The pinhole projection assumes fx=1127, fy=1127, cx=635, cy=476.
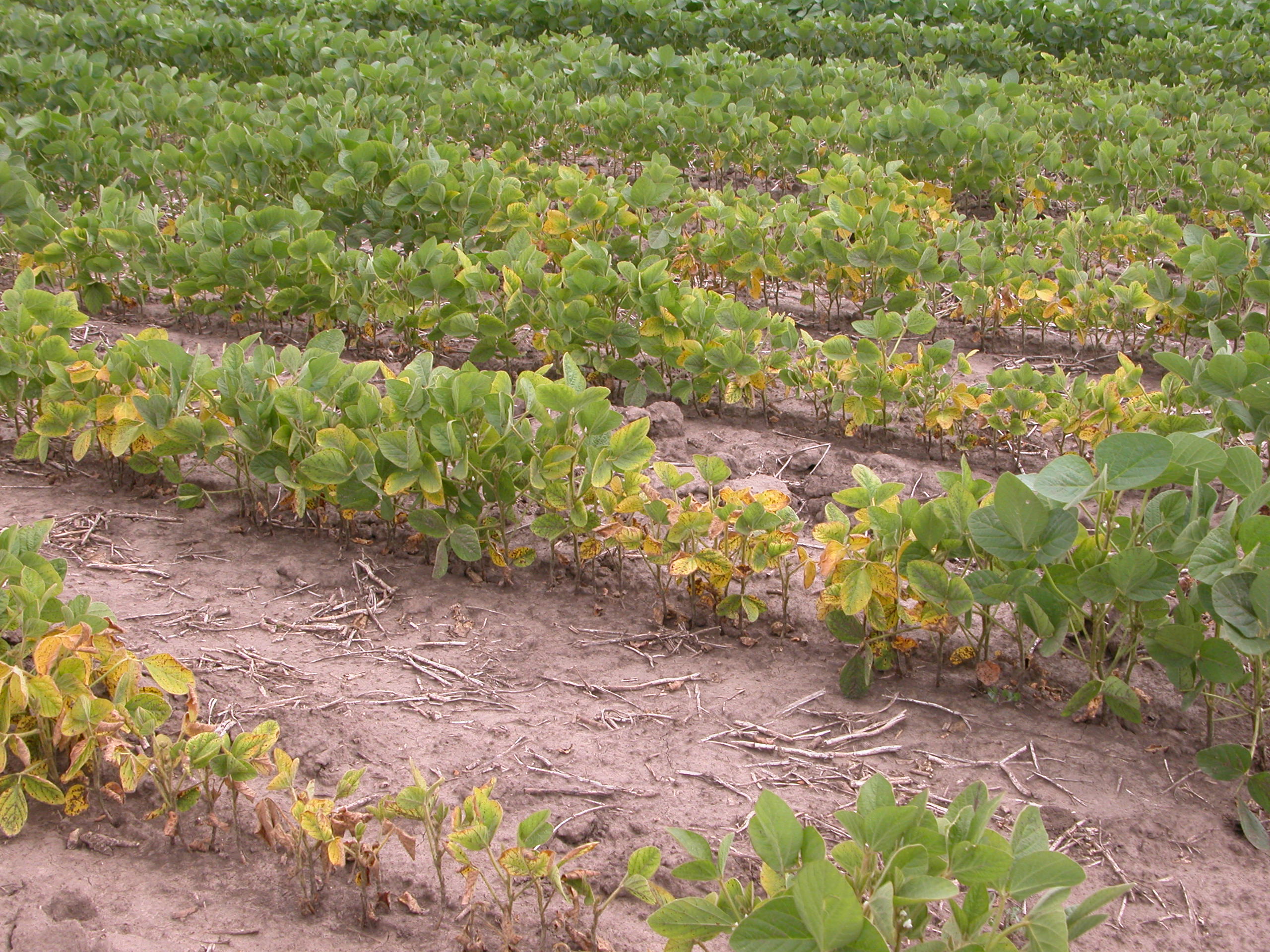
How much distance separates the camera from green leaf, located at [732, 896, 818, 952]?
50.1 inches

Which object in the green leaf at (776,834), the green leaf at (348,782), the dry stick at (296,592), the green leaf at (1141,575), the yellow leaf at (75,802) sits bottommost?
the dry stick at (296,592)

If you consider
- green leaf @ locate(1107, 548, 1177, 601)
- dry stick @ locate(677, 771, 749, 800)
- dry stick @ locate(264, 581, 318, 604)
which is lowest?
dry stick @ locate(264, 581, 318, 604)

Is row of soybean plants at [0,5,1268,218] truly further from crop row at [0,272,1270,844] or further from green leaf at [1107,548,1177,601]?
green leaf at [1107,548,1177,601]

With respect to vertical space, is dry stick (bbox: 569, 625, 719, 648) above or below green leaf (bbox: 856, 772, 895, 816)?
below

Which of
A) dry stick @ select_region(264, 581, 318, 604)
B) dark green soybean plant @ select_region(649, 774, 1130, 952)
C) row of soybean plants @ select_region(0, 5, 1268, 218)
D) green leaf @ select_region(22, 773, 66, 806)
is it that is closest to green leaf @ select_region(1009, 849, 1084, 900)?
dark green soybean plant @ select_region(649, 774, 1130, 952)

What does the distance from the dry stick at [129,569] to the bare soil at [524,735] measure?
0.01 meters

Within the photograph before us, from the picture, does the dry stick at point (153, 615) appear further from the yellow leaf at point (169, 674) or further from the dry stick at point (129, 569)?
the yellow leaf at point (169, 674)

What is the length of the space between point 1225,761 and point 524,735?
1264 millimetres

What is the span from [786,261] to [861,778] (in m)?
2.79

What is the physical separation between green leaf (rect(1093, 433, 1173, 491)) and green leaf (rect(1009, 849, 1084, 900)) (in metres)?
0.68

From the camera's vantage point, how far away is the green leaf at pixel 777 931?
4.17ft

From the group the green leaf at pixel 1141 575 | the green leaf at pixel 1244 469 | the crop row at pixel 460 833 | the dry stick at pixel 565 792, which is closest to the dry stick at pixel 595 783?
the dry stick at pixel 565 792

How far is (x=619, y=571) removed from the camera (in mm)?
2697

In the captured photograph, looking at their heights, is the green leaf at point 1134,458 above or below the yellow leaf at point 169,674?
above
